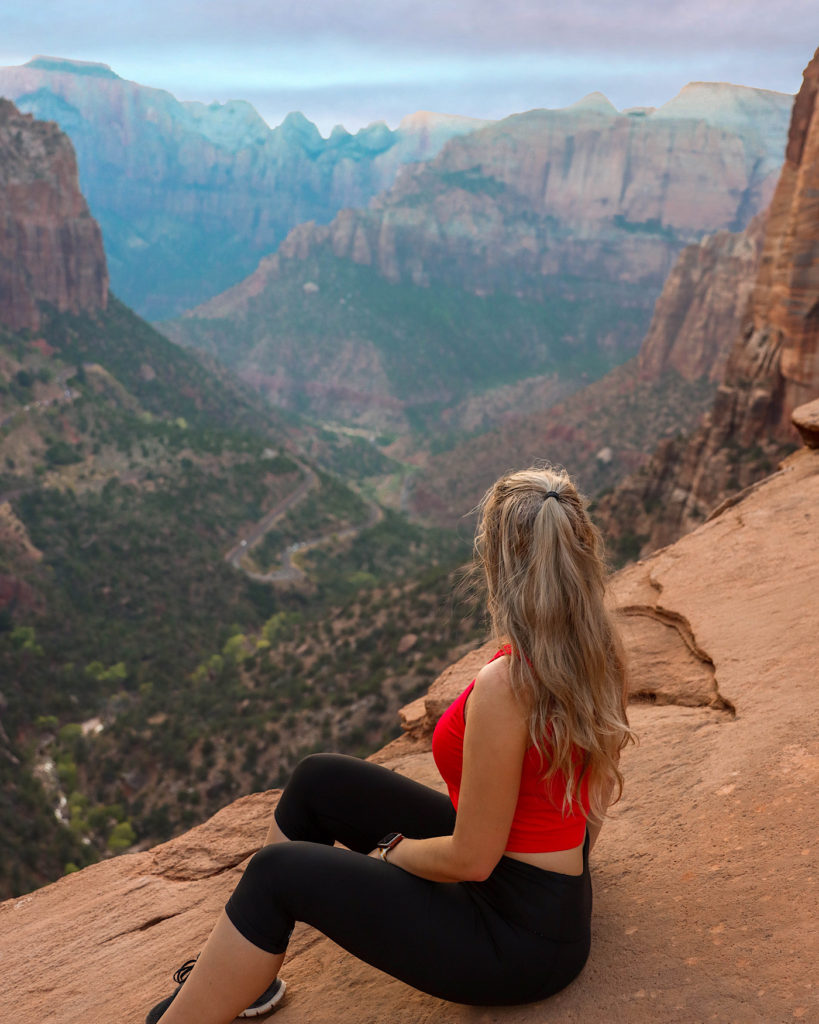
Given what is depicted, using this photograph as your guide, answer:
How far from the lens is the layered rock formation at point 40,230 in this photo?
63.7m

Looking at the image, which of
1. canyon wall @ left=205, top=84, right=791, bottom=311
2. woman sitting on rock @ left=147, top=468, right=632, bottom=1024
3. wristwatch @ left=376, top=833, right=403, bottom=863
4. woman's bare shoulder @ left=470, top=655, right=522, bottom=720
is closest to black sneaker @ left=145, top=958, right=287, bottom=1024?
woman sitting on rock @ left=147, top=468, right=632, bottom=1024

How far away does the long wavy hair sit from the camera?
3365 millimetres

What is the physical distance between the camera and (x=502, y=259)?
16650 centimetres

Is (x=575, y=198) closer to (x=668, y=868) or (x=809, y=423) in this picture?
(x=809, y=423)

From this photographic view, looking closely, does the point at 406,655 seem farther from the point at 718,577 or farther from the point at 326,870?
the point at 326,870

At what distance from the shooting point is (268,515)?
57.6m

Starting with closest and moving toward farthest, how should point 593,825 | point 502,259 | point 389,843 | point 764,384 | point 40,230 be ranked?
point 389,843, point 593,825, point 764,384, point 40,230, point 502,259

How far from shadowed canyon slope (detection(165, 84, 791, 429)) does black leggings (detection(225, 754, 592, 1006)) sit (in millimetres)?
130867

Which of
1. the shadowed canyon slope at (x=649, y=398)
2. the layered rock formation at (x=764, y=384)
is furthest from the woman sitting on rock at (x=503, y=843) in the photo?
the shadowed canyon slope at (x=649, y=398)

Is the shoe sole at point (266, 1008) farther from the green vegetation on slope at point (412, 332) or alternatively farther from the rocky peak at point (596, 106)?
the rocky peak at point (596, 106)

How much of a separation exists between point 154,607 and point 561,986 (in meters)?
41.8

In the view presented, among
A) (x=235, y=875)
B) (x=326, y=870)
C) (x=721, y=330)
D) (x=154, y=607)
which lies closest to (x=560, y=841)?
(x=326, y=870)

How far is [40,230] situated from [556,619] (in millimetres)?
76189

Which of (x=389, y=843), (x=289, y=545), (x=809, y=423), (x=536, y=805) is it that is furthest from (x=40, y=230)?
(x=536, y=805)
